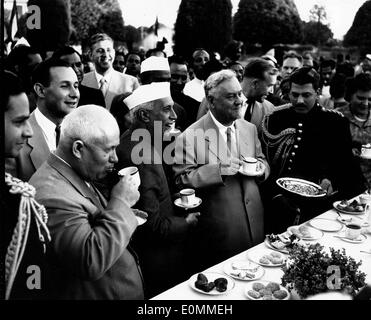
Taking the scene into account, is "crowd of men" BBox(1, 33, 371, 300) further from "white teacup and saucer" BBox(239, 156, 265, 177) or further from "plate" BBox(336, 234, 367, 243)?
"plate" BBox(336, 234, 367, 243)

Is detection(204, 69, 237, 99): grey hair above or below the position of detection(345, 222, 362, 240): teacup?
above

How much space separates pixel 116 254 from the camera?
71.7 inches

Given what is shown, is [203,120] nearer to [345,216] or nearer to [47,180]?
[345,216]

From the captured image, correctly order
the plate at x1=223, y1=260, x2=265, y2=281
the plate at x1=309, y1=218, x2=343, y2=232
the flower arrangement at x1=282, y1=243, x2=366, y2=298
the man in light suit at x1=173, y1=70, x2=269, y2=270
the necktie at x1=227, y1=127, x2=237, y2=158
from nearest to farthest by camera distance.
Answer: the flower arrangement at x1=282, y1=243, x2=366, y2=298
the plate at x1=223, y1=260, x2=265, y2=281
the plate at x1=309, y1=218, x2=343, y2=232
the man in light suit at x1=173, y1=70, x2=269, y2=270
the necktie at x1=227, y1=127, x2=237, y2=158

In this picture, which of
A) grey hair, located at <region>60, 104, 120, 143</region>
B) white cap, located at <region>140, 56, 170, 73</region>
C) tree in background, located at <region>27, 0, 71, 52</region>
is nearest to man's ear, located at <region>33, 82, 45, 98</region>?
grey hair, located at <region>60, 104, 120, 143</region>

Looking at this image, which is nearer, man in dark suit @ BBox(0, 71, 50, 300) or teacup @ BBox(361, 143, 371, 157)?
man in dark suit @ BBox(0, 71, 50, 300)

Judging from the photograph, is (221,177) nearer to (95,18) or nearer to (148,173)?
(148,173)

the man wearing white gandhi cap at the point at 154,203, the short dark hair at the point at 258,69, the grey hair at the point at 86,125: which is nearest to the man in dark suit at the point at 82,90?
the man wearing white gandhi cap at the point at 154,203

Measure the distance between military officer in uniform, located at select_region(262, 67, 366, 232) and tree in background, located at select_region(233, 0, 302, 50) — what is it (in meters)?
17.8

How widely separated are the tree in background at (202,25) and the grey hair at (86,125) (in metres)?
18.0

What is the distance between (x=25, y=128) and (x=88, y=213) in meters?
0.53

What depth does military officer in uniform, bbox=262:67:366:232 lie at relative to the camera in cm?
356

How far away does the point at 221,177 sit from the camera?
3025mm

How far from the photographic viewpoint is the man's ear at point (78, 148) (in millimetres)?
1914
